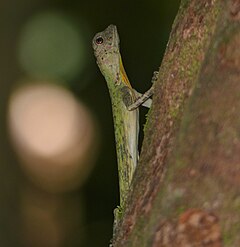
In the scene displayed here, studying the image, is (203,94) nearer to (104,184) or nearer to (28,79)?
(28,79)

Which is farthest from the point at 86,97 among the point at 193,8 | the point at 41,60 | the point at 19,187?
the point at 193,8

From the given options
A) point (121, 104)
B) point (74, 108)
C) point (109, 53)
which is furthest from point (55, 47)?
point (121, 104)

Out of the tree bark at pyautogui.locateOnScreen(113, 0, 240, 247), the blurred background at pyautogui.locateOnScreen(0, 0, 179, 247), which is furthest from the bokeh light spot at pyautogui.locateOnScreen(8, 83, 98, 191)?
the tree bark at pyautogui.locateOnScreen(113, 0, 240, 247)

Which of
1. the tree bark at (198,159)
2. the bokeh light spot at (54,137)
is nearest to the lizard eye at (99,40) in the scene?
the tree bark at (198,159)

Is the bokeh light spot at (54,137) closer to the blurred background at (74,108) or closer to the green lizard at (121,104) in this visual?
the blurred background at (74,108)

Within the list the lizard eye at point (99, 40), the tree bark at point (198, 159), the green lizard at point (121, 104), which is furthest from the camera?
the lizard eye at point (99, 40)

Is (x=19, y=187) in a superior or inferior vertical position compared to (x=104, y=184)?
inferior
